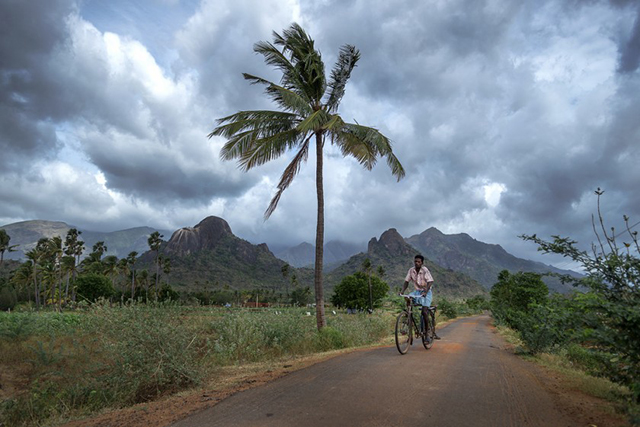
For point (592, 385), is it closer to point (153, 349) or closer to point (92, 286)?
point (153, 349)

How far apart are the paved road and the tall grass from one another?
7.48 ft

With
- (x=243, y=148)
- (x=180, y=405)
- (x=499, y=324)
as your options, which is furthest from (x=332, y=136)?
(x=499, y=324)

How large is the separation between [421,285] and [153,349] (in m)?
5.86

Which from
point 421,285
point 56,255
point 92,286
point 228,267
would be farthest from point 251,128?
point 228,267

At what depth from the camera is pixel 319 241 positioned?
1298cm

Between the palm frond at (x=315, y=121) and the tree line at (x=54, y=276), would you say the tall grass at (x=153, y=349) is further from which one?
the tree line at (x=54, y=276)

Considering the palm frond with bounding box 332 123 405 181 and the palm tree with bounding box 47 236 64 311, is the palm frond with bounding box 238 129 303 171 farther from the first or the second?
the palm tree with bounding box 47 236 64 311

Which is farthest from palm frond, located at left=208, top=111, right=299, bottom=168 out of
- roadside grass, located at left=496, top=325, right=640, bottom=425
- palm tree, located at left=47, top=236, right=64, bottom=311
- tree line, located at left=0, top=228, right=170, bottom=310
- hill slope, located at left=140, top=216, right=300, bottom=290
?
hill slope, located at left=140, top=216, right=300, bottom=290

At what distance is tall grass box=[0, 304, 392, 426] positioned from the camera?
6702 mm

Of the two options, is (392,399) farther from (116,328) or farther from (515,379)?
(116,328)

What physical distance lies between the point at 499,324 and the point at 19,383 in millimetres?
29850

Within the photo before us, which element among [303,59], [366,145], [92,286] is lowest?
[92,286]

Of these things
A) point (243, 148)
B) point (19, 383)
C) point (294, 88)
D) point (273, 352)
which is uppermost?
point (294, 88)

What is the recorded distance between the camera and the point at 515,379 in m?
6.20
